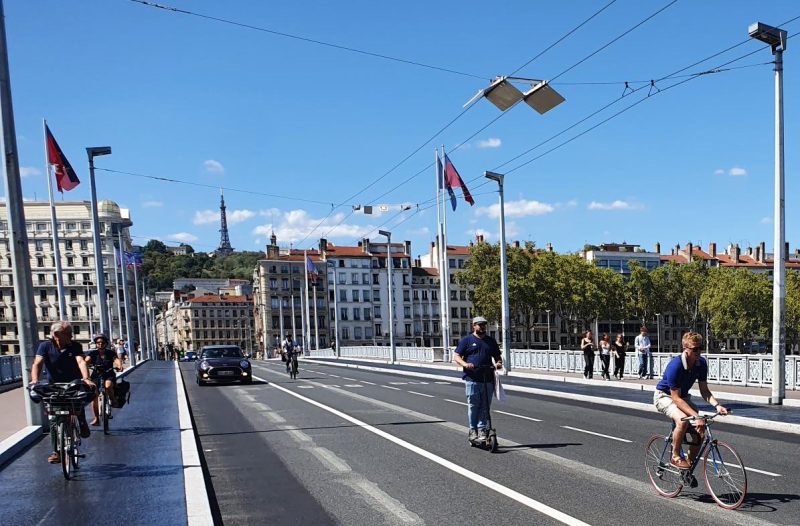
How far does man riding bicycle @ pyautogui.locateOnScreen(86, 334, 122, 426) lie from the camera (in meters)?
12.8

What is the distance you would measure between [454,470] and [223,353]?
20125 mm

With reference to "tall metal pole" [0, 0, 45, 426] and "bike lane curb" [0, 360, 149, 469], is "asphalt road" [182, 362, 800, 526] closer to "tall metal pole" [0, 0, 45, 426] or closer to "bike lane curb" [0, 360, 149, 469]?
→ "bike lane curb" [0, 360, 149, 469]

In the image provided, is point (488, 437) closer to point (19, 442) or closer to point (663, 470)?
point (663, 470)

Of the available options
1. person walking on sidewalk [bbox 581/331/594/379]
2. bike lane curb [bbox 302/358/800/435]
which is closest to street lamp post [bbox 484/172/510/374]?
bike lane curb [bbox 302/358/800/435]

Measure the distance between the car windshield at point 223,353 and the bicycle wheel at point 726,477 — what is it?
875 inches

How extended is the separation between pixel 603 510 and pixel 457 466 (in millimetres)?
2679

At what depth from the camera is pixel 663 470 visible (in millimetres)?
7562

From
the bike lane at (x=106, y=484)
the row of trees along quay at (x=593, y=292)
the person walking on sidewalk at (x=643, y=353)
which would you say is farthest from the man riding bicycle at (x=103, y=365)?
the row of trees along quay at (x=593, y=292)

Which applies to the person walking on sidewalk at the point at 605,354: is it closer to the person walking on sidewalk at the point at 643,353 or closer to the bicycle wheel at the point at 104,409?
the person walking on sidewalk at the point at 643,353

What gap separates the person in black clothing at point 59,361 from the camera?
29.1 ft

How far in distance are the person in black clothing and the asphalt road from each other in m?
1.97

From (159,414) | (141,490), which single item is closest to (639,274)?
(159,414)

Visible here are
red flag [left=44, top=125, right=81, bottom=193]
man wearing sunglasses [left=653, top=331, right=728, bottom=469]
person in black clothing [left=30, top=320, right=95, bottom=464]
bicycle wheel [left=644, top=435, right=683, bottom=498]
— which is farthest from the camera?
red flag [left=44, top=125, right=81, bottom=193]

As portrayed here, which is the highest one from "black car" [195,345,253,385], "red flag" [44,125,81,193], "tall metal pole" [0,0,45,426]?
"red flag" [44,125,81,193]
